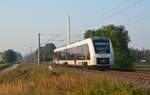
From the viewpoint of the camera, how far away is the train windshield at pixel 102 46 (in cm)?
2178

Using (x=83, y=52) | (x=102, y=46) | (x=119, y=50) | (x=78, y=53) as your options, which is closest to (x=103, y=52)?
(x=102, y=46)

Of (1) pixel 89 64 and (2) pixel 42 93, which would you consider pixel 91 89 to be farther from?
(1) pixel 89 64

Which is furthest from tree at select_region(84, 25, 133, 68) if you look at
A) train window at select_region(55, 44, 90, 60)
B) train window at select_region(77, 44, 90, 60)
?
train window at select_region(77, 44, 90, 60)

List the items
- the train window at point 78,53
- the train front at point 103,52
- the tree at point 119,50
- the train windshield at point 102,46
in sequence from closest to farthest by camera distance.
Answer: the train front at point 103,52 → the train windshield at point 102,46 → the train window at point 78,53 → the tree at point 119,50

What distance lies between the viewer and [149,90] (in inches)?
351

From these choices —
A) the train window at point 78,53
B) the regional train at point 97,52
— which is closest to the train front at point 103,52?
the regional train at point 97,52

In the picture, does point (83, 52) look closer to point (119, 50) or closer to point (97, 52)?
point (97, 52)

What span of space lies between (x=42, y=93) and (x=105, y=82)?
302cm

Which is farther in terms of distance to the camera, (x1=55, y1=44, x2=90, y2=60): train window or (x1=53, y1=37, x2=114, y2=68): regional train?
(x1=55, y1=44, x2=90, y2=60): train window

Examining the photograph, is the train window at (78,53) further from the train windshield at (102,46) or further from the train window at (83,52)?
the train windshield at (102,46)

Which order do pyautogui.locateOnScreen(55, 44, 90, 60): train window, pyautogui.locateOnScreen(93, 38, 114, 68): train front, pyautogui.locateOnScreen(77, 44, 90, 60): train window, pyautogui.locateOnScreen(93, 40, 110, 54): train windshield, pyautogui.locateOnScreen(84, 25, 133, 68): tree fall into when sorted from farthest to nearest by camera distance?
pyautogui.locateOnScreen(84, 25, 133, 68): tree < pyautogui.locateOnScreen(55, 44, 90, 60): train window < pyautogui.locateOnScreen(77, 44, 90, 60): train window < pyautogui.locateOnScreen(93, 40, 110, 54): train windshield < pyautogui.locateOnScreen(93, 38, 114, 68): train front

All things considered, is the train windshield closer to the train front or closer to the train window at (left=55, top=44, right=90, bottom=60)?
the train front

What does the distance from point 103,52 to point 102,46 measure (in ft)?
2.38

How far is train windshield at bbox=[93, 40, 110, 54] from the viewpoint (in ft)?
71.5
